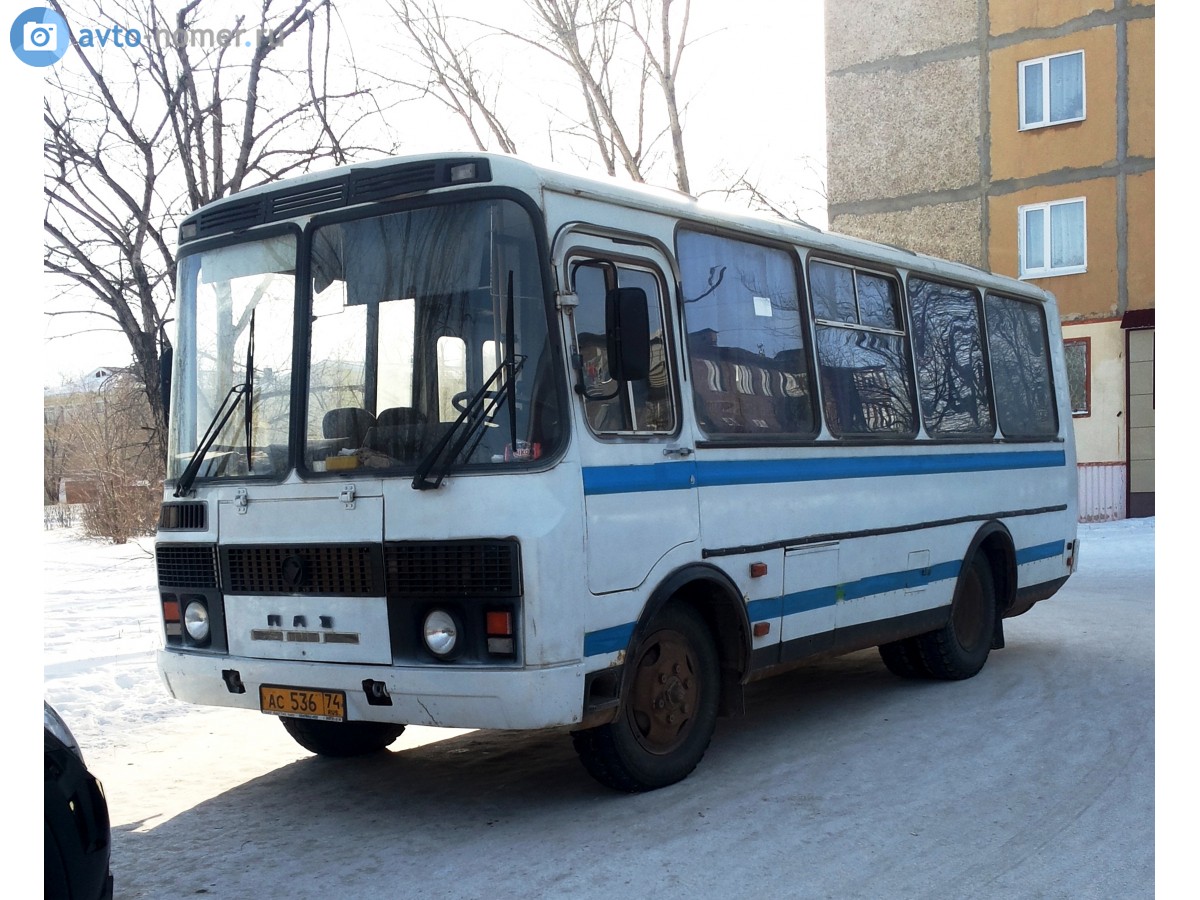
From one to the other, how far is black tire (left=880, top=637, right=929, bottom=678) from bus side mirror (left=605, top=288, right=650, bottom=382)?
165 inches

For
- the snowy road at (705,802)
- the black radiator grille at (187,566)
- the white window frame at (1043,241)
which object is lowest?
the snowy road at (705,802)

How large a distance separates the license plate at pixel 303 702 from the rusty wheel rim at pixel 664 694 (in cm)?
135

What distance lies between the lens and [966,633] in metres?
9.74

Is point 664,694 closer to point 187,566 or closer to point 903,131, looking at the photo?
point 187,566

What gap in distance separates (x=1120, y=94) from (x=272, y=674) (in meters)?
23.9

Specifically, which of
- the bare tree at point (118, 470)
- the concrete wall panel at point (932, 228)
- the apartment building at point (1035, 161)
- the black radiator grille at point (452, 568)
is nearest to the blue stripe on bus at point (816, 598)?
the black radiator grille at point (452, 568)

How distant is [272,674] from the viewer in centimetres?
625

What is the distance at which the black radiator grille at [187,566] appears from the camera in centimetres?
649

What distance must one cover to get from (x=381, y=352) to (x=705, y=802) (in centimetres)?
259

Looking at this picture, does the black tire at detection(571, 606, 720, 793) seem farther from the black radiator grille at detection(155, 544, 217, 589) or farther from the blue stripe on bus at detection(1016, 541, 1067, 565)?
the blue stripe on bus at detection(1016, 541, 1067, 565)

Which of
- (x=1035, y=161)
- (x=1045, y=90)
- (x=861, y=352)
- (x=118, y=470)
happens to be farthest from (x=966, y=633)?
(x=1045, y=90)

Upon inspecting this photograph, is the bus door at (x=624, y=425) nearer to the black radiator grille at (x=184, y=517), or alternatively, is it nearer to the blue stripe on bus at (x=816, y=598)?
the blue stripe on bus at (x=816, y=598)

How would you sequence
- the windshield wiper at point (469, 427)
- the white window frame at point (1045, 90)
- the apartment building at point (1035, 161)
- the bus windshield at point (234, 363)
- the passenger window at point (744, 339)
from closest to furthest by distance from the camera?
the windshield wiper at point (469, 427) < the bus windshield at point (234, 363) < the passenger window at point (744, 339) < the apartment building at point (1035, 161) < the white window frame at point (1045, 90)
